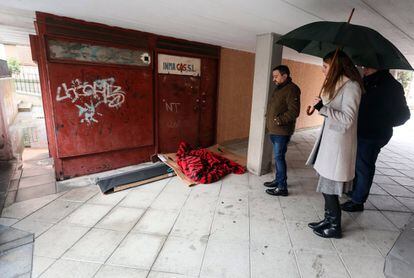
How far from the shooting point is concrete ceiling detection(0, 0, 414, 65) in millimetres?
2248

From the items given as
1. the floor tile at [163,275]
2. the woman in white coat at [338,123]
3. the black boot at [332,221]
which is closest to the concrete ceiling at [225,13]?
the woman in white coat at [338,123]

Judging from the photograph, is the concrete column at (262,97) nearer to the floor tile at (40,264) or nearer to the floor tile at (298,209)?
the floor tile at (298,209)

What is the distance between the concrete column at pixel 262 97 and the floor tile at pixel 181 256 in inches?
78.0

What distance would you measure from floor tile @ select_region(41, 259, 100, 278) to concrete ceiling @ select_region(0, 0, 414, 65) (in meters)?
2.55

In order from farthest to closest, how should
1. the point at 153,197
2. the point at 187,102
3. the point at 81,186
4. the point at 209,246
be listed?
1. the point at 187,102
2. the point at 81,186
3. the point at 153,197
4. the point at 209,246

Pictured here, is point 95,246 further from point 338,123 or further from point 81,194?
point 338,123

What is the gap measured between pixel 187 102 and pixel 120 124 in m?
1.45

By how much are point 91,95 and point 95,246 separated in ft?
7.52

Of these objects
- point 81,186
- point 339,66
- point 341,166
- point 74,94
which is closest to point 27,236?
point 81,186

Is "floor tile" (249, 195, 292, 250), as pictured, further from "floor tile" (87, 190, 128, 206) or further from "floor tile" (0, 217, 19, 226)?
"floor tile" (0, 217, 19, 226)

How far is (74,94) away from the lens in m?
3.40

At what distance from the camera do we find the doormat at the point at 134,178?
3.32 metres

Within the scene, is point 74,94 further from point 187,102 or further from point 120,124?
point 187,102

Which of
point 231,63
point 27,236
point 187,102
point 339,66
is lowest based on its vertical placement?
point 27,236
